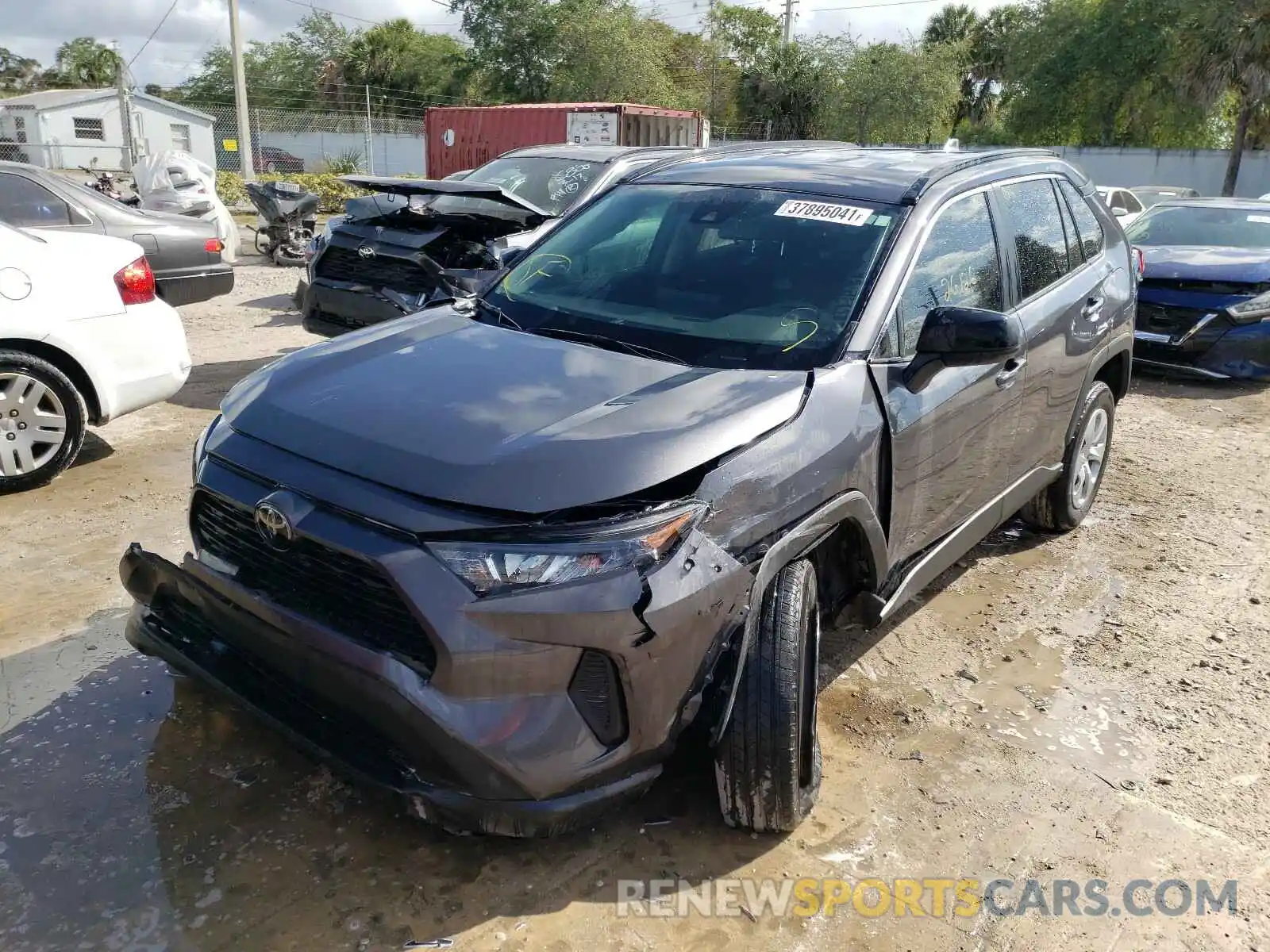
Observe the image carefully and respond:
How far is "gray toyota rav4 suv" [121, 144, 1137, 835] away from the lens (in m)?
2.23

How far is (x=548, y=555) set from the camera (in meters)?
2.23

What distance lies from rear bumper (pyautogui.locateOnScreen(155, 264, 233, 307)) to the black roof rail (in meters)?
5.84

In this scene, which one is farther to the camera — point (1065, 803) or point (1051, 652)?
point (1051, 652)

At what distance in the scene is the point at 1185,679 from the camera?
3.84 meters

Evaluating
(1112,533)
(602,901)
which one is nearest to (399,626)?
(602,901)

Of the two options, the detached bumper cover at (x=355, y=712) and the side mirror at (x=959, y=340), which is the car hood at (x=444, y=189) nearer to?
the side mirror at (x=959, y=340)

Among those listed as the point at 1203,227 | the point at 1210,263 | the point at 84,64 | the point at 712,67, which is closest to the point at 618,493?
the point at 1210,263

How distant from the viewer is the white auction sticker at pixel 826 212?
3.35 meters

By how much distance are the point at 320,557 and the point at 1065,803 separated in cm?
229

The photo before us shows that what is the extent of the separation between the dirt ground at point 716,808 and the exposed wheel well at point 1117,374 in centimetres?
104

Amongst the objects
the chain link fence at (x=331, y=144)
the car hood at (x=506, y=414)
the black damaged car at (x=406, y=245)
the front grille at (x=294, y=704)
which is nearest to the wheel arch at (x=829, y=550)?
the car hood at (x=506, y=414)

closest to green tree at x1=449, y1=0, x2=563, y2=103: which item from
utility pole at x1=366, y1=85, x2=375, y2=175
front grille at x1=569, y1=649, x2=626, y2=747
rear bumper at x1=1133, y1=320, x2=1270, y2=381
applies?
utility pole at x1=366, y1=85, x2=375, y2=175

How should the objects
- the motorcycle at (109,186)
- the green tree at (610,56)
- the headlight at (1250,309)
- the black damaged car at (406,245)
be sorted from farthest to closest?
the green tree at (610,56), the motorcycle at (109,186), the headlight at (1250,309), the black damaged car at (406,245)

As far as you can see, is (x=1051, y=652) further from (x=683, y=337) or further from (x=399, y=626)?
(x=399, y=626)
